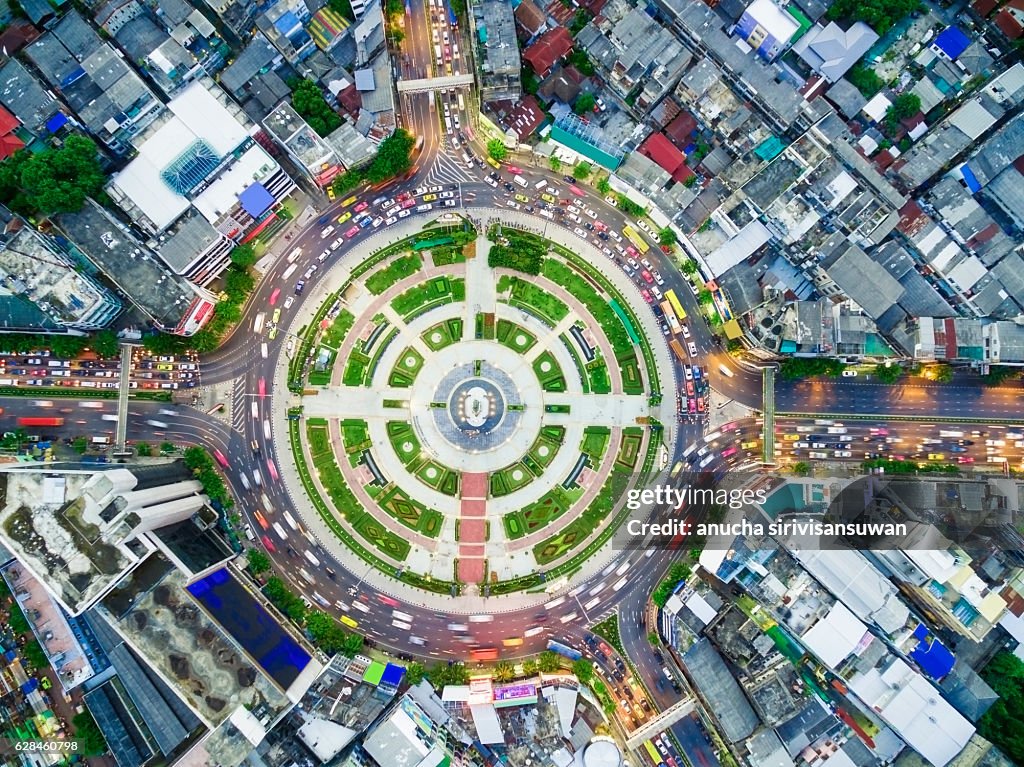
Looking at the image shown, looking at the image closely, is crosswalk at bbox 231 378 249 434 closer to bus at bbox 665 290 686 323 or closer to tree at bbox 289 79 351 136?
tree at bbox 289 79 351 136

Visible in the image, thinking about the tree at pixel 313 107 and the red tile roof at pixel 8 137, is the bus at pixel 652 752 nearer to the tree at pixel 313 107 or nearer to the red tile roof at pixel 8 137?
the tree at pixel 313 107

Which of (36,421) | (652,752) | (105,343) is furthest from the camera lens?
(652,752)

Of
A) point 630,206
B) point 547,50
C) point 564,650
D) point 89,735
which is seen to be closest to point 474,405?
point 630,206

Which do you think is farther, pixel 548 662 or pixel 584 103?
pixel 584 103

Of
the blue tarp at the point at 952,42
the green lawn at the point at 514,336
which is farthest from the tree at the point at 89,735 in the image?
the blue tarp at the point at 952,42

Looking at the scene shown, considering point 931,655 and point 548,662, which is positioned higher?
point 931,655

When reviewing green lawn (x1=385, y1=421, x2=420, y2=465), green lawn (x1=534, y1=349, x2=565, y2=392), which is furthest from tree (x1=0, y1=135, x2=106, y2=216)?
green lawn (x1=534, y1=349, x2=565, y2=392)

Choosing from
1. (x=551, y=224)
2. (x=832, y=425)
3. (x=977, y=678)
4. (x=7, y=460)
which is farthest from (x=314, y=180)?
(x=977, y=678)

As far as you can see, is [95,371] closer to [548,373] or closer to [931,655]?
[548,373]
